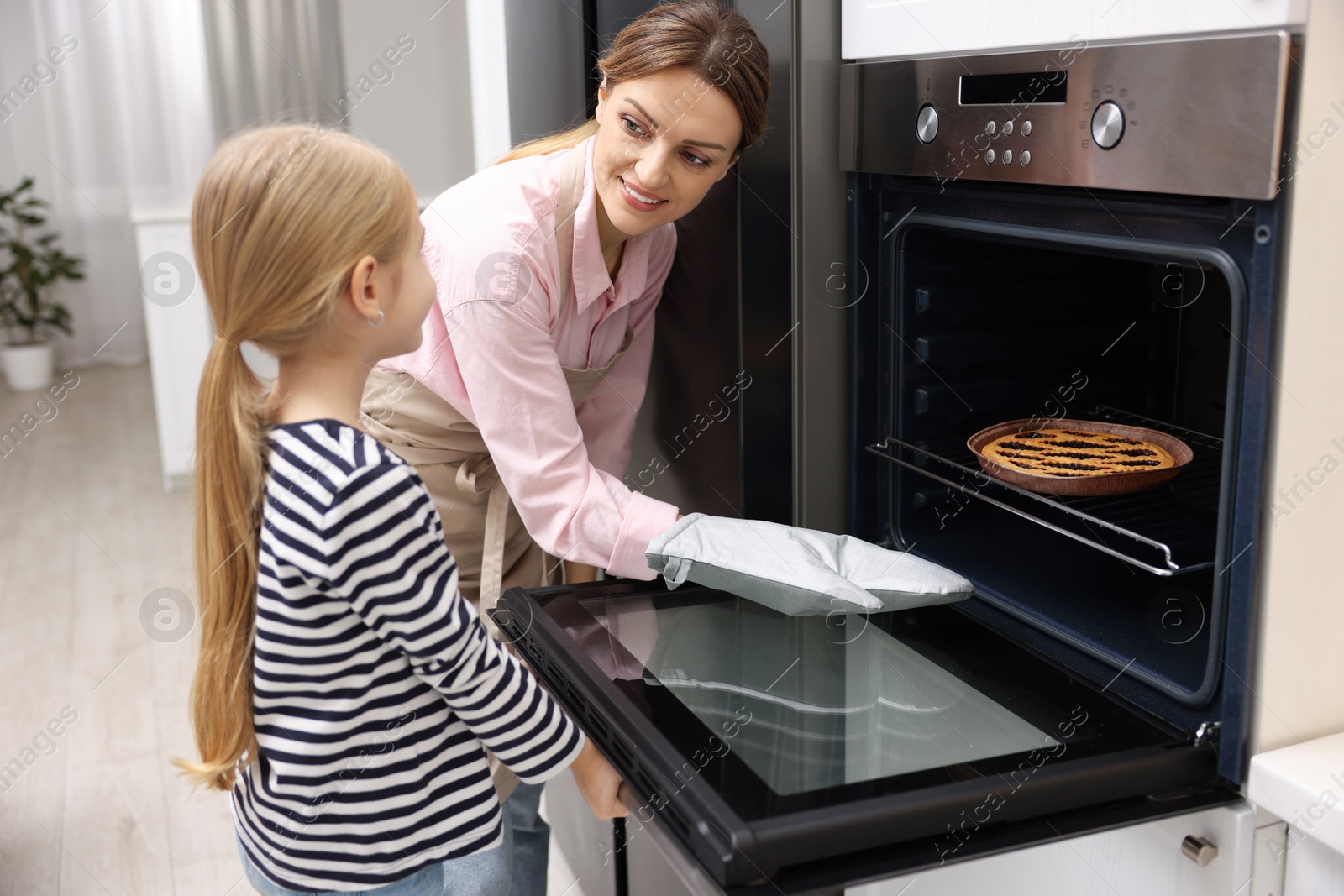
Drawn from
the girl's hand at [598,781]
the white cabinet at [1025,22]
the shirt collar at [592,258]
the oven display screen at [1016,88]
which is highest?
the white cabinet at [1025,22]

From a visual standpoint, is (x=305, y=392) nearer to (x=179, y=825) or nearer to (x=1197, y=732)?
(x=1197, y=732)

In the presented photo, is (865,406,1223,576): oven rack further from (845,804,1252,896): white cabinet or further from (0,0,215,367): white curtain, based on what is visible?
(0,0,215,367): white curtain

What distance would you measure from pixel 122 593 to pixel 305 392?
8.67 ft

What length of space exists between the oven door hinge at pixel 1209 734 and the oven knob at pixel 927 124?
0.54m

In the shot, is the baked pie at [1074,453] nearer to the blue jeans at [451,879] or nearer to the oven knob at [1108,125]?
the oven knob at [1108,125]

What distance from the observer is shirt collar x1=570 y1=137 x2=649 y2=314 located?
4.17ft

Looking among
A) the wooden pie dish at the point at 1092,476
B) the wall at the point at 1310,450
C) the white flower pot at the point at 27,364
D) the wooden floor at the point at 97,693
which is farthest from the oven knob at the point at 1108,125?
the white flower pot at the point at 27,364

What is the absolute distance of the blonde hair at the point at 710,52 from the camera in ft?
3.69

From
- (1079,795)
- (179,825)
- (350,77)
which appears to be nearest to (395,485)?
(1079,795)

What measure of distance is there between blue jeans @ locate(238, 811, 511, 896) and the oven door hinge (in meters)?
0.62

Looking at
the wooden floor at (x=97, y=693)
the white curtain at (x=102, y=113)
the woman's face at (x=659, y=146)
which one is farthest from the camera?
the white curtain at (x=102, y=113)

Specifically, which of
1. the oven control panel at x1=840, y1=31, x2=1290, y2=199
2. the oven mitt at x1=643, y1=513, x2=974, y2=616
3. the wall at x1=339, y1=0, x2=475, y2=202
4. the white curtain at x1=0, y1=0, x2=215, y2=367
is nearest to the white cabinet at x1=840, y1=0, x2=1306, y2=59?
the oven control panel at x1=840, y1=31, x2=1290, y2=199

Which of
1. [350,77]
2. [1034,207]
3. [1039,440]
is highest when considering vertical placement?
[350,77]

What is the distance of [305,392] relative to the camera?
88 cm
